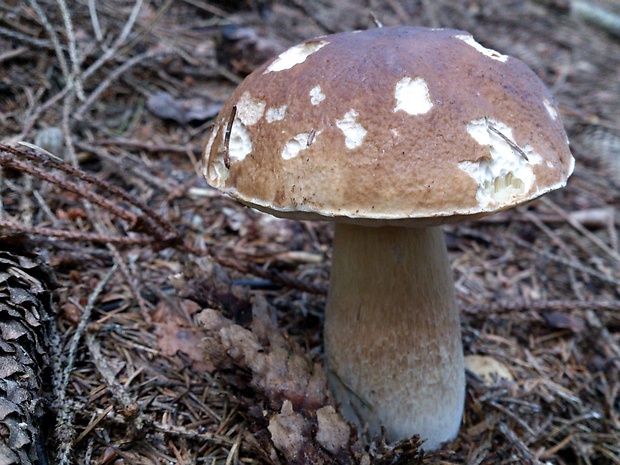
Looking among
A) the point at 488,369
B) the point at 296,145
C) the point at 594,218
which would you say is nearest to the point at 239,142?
the point at 296,145

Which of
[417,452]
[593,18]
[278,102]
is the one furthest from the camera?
[593,18]

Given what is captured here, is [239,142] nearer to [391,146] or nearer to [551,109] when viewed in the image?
[391,146]

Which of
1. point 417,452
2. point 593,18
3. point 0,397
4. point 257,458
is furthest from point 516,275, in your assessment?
point 593,18

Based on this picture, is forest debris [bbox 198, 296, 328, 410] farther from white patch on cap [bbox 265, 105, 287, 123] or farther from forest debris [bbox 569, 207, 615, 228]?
forest debris [bbox 569, 207, 615, 228]

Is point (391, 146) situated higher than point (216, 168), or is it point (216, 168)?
point (391, 146)

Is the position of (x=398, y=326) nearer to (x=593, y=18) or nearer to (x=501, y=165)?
(x=501, y=165)

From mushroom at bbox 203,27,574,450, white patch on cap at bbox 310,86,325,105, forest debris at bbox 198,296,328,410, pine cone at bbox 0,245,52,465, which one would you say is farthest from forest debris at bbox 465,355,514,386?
pine cone at bbox 0,245,52,465
